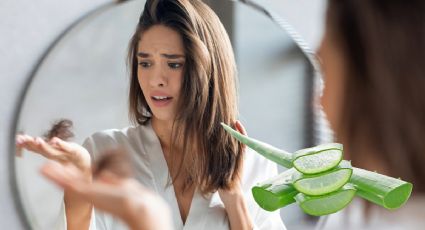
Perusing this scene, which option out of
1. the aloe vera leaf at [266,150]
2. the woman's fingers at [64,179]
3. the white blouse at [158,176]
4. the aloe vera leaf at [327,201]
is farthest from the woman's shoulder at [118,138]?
the woman's fingers at [64,179]

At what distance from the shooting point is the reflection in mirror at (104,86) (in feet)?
2.83

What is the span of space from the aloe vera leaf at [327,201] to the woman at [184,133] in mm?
53

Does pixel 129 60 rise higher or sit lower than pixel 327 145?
higher

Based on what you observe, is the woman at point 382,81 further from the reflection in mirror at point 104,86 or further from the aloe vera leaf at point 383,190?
the reflection in mirror at point 104,86

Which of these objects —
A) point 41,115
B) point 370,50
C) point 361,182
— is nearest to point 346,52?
point 370,50

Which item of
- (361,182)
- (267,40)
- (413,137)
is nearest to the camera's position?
(413,137)

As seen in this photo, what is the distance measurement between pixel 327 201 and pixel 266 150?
0.34 feet

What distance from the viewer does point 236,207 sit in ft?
2.82

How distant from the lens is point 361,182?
819 millimetres

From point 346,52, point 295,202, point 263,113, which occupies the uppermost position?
point 346,52

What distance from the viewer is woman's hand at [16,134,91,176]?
803 millimetres

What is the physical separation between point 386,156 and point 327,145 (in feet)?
1.35

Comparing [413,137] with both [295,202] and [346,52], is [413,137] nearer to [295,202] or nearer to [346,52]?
[346,52]

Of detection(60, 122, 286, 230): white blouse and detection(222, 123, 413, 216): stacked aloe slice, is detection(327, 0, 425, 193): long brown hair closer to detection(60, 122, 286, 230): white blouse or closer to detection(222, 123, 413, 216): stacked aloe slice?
detection(222, 123, 413, 216): stacked aloe slice
